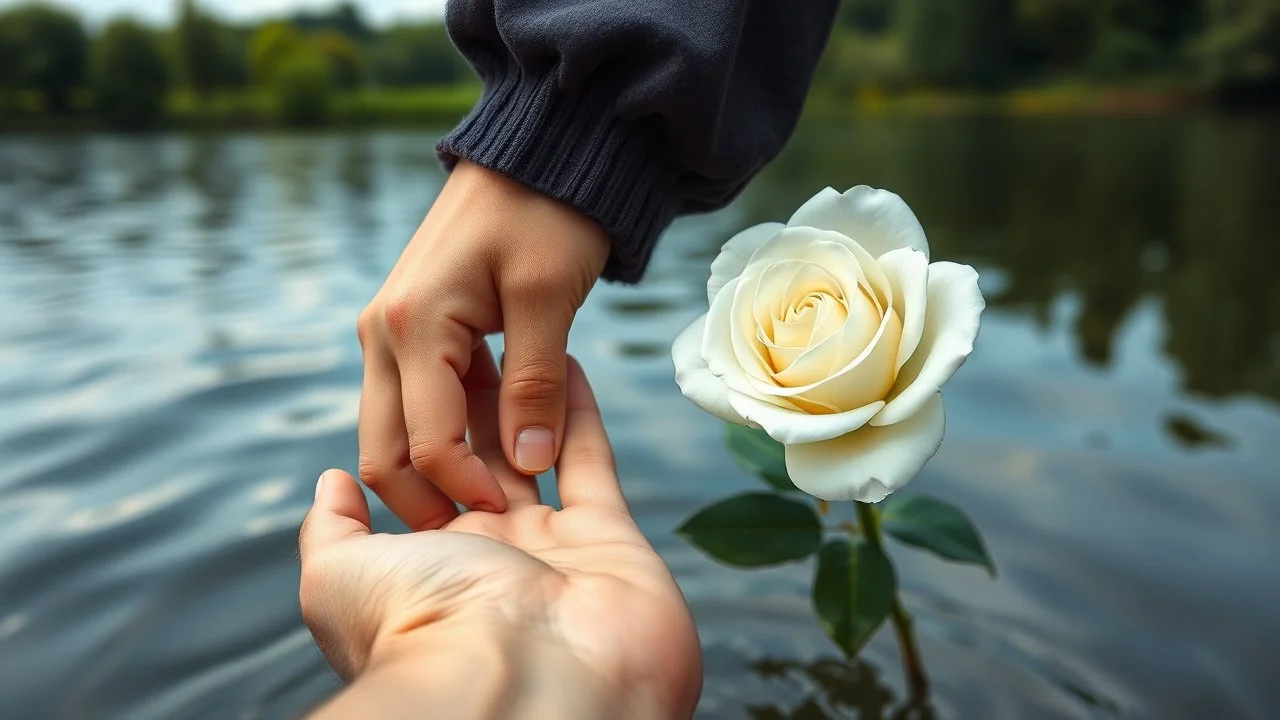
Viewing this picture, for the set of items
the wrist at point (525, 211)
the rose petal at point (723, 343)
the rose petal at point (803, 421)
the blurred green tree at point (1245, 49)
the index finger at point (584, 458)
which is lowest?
the index finger at point (584, 458)

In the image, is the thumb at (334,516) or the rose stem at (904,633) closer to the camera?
the thumb at (334,516)

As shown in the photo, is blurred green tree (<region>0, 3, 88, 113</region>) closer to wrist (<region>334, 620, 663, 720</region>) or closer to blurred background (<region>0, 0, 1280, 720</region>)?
blurred background (<region>0, 0, 1280, 720</region>)

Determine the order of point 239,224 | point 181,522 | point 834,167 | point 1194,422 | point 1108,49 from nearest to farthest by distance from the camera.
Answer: point 181,522, point 1194,422, point 239,224, point 834,167, point 1108,49

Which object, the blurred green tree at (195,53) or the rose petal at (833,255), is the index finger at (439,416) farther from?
the blurred green tree at (195,53)

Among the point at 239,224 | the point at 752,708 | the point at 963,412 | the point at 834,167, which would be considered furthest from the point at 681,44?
the point at 834,167

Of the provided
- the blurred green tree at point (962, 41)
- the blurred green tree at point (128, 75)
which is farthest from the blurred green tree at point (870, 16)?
the blurred green tree at point (128, 75)

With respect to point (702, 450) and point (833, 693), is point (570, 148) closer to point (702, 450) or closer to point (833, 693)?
point (833, 693)

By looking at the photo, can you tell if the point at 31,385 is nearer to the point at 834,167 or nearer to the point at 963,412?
the point at 963,412

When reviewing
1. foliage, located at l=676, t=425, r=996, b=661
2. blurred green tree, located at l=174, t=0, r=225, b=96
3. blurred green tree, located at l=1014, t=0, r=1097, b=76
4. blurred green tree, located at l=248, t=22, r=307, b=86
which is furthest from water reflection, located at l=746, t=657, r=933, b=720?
blurred green tree, located at l=248, t=22, r=307, b=86
